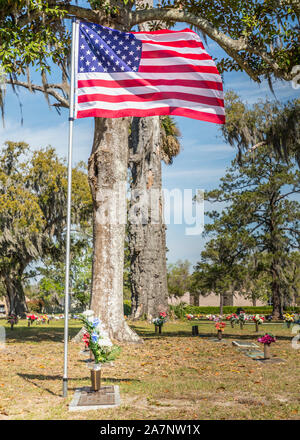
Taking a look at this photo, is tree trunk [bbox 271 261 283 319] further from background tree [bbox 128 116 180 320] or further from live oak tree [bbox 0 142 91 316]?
live oak tree [bbox 0 142 91 316]

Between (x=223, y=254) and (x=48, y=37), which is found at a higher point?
(x=48, y=37)

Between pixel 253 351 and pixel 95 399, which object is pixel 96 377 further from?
pixel 253 351

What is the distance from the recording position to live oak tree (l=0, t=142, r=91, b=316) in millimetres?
25828

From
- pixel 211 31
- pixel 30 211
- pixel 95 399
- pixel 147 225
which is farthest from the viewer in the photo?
pixel 30 211

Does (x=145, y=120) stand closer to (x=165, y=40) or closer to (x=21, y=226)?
(x=21, y=226)

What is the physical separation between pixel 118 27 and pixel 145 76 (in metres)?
4.43

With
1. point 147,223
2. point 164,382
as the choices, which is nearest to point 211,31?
point 164,382

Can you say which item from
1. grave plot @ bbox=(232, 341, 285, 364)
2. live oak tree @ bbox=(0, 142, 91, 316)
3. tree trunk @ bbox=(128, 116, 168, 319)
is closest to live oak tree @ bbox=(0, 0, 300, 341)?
grave plot @ bbox=(232, 341, 285, 364)

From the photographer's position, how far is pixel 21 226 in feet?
84.9

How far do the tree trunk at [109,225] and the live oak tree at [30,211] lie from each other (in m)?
15.5

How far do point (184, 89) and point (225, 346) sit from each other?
6779mm

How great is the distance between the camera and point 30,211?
2580 cm
